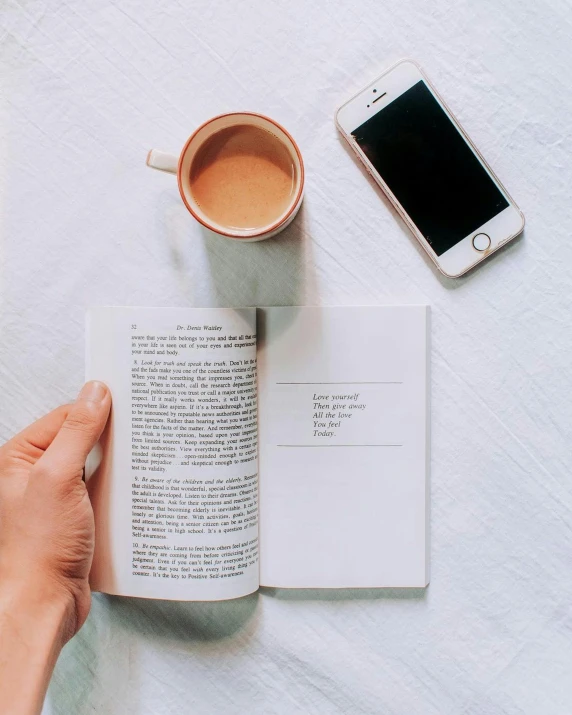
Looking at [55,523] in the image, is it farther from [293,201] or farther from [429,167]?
[429,167]

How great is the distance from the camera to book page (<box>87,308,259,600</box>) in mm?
506

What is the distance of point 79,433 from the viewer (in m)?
0.50

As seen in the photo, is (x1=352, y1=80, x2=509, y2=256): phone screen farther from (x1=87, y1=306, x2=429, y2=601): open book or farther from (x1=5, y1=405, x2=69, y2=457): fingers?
(x1=5, y1=405, x2=69, y2=457): fingers

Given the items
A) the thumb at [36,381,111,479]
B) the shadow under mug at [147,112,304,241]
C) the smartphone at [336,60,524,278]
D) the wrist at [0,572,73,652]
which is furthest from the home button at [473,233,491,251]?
the wrist at [0,572,73,652]

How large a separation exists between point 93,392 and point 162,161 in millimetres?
195

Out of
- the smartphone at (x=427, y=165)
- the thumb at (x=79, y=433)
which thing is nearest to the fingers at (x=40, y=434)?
the thumb at (x=79, y=433)

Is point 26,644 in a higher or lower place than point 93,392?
lower

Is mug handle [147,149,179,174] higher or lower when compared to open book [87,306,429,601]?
higher

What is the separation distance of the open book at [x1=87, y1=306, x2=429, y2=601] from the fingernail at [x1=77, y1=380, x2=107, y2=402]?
0.01 metres

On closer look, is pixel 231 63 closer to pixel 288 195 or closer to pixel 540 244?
pixel 288 195

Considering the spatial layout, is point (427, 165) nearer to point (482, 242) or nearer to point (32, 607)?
point (482, 242)

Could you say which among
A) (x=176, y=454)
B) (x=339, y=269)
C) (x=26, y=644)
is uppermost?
(x=339, y=269)

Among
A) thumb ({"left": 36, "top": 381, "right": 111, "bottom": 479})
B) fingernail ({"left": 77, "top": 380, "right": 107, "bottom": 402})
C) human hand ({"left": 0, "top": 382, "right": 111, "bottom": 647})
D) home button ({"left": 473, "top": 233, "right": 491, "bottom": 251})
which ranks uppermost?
home button ({"left": 473, "top": 233, "right": 491, "bottom": 251})

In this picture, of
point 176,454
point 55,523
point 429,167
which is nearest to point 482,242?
point 429,167
